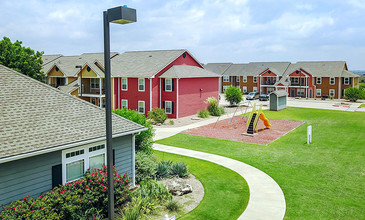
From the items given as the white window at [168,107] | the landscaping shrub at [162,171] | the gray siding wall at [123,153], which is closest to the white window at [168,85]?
the white window at [168,107]

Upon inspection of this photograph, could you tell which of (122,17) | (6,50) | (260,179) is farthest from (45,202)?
(6,50)

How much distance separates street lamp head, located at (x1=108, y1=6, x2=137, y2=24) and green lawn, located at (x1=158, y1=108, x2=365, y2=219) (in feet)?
30.1

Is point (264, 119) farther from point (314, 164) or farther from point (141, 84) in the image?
point (141, 84)

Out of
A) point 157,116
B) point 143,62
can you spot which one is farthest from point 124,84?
point 157,116

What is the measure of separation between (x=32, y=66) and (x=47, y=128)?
1460 inches

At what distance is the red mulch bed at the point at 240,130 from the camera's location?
26.3 m

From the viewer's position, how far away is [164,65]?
39.3 m

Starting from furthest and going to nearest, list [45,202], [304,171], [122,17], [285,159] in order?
[285,159]
[304,171]
[45,202]
[122,17]

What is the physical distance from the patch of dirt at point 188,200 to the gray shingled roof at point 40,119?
363 cm

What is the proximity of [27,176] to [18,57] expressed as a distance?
38182 mm

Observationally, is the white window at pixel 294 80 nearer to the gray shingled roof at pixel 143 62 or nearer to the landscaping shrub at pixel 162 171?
the gray shingled roof at pixel 143 62

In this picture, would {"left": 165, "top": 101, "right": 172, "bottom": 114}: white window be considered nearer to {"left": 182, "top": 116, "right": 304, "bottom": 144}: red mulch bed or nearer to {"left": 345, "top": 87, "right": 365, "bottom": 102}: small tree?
{"left": 182, "top": 116, "right": 304, "bottom": 144}: red mulch bed

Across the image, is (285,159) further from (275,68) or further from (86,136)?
(275,68)

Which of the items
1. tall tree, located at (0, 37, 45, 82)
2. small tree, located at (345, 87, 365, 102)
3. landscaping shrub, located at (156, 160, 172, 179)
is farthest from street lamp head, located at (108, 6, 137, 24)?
small tree, located at (345, 87, 365, 102)
